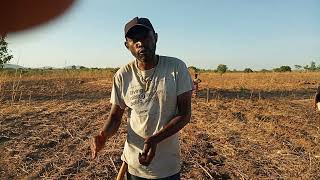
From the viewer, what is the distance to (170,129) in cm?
180

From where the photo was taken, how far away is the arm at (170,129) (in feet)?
5.66

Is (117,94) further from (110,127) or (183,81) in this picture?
(183,81)

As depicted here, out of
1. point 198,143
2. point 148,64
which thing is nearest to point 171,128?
point 148,64

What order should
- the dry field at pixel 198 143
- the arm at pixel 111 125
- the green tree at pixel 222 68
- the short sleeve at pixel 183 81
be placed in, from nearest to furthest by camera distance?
the short sleeve at pixel 183 81, the arm at pixel 111 125, the dry field at pixel 198 143, the green tree at pixel 222 68

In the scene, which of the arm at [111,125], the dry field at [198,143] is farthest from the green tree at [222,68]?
the arm at [111,125]

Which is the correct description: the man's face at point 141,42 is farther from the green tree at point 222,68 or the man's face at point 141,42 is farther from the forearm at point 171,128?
the green tree at point 222,68

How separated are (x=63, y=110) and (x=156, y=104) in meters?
6.28

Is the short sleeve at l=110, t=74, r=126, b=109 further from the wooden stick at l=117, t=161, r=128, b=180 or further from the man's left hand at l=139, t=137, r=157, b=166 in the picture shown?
the man's left hand at l=139, t=137, r=157, b=166

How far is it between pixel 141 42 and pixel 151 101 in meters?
0.28

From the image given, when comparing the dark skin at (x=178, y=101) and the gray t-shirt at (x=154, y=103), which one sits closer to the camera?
the dark skin at (x=178, y=101)

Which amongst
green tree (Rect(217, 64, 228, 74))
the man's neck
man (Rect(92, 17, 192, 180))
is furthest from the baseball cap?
green tree (Rect(217, 64, 228, 74))

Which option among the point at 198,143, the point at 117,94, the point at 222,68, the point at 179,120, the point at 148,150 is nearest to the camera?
the point at 148,150

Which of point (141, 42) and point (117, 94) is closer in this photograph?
point (141, 42)

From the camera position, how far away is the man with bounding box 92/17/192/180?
179cm
